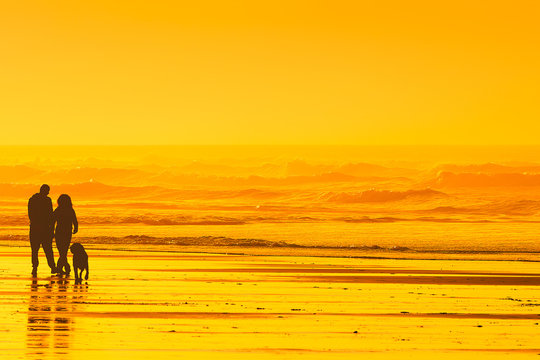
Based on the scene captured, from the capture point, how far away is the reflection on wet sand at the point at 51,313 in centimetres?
1282

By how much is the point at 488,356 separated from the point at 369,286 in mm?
8696

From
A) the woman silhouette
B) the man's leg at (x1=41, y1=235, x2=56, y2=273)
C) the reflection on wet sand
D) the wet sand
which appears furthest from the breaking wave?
the reflection on wet sand

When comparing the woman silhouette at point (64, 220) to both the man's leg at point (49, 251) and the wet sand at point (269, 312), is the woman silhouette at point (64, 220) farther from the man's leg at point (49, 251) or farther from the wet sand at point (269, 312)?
the wet sand at point (269, 312)

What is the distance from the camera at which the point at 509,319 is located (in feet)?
52.7

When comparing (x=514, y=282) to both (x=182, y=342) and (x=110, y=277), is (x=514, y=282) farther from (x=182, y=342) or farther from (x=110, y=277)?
(x=182, y=342)

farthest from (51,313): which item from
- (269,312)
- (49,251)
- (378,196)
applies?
(378,196)

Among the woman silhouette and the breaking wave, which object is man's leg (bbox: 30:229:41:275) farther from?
the breaking wave

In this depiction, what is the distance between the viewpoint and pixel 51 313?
1606cm

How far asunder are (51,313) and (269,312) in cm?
302

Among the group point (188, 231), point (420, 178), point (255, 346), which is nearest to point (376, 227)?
point (188, 231)

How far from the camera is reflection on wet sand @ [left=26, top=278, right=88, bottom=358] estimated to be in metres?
12.8

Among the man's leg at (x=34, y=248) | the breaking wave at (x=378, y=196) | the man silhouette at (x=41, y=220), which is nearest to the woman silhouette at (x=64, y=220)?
the man silhouette at (x=41, y=220)

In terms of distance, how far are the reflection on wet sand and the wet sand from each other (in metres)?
0.02

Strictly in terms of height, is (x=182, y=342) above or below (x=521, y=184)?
below
